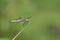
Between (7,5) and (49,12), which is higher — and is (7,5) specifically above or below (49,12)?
above

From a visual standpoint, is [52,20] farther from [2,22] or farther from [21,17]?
[2,22]

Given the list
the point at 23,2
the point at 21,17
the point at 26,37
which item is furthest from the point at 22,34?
the point at 23,2

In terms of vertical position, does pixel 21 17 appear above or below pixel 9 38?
above

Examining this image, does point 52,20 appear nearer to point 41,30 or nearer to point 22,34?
point 41,30

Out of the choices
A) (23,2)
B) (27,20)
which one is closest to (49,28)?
(27,20)

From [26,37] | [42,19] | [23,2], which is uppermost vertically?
[23,2]
